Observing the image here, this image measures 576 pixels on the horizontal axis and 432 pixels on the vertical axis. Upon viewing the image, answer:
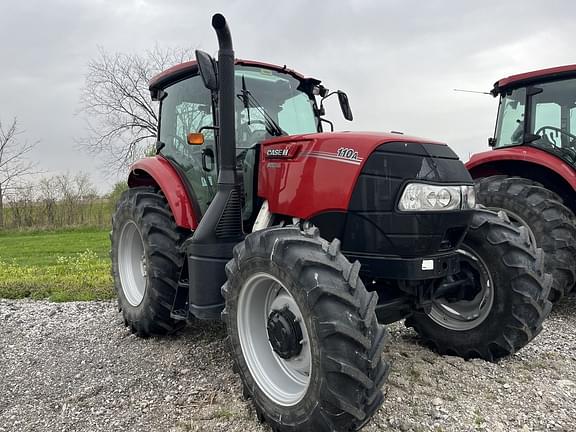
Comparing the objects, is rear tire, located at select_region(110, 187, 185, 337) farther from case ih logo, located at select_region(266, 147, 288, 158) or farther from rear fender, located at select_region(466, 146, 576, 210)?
rear fender, located at select_region(466, 146, 576, 210)

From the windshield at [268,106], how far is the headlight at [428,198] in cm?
128

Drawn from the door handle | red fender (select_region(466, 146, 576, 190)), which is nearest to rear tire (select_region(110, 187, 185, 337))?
the door handle

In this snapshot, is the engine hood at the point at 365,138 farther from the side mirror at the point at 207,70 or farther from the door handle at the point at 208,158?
the door handle at the point at 208,158

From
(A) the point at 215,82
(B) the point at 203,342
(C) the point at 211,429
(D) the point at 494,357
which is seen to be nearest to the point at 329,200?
(A) the point at 215,82

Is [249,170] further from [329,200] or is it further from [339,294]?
[339,294]

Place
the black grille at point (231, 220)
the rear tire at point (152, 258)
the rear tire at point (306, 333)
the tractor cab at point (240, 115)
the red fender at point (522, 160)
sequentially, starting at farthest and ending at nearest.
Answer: the red fender at point (522, 160) < the rear tire at point (152, 258) < the tractor cab at point (240, 115) < the black grille at point (231, 220) < the rear tire at point (306, 333)

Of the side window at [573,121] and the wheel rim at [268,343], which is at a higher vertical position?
the side window at [573,121]

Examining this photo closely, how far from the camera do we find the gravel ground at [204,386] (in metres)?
2.56

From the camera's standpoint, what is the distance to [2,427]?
8.92 feet

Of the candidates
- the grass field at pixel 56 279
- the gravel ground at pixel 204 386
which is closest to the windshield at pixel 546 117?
the gravel ground at pixel 204 386

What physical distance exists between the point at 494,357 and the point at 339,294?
1597mm

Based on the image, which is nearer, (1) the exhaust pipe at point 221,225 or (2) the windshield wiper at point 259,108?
(1) the exhaust pipe at point 221,225

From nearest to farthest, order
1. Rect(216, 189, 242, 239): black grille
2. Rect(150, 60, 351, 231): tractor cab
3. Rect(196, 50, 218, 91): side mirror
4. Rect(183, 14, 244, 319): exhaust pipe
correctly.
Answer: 1. Rect(196, 50, 218, 91): side mirror
2. Rect(183, 14, 244, 319): exhaust pipe
3. Rect(216, 189, 242, 239): black grille
4. Rect(150, 60, 351, 231): tractor cab

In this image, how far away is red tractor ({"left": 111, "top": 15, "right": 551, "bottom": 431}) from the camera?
2.24 metres
